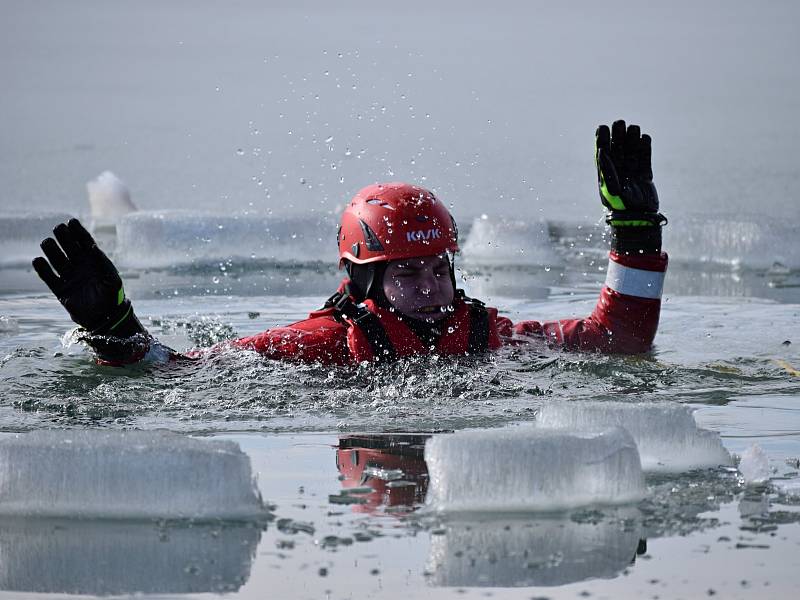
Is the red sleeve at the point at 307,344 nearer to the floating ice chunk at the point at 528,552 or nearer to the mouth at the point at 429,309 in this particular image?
the mouth at the point at 429,309

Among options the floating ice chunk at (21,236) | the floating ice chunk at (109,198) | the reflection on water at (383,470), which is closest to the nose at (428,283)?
the reflection on water at (383,470)

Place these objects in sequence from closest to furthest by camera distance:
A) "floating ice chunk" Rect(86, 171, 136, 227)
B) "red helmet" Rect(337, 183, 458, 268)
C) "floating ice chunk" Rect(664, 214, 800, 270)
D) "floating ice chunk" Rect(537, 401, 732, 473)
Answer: "floating ice chunk" Rect(537, 401, 732, 473), "red helmet" Rect(337, 183, 458, 268), "floating ice chunk" Rect(664, 214, 800, 270), "floating ice chunk" Rect(86, 171, 136, 227)

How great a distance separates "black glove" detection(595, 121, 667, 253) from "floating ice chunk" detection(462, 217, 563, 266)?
405 cm

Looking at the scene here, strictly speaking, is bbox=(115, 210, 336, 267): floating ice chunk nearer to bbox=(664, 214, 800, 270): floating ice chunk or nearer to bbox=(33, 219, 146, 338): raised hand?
bbox=(664, 214, 800, 270): floating ice chunk

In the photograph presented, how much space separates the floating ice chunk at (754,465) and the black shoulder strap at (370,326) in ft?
5.94

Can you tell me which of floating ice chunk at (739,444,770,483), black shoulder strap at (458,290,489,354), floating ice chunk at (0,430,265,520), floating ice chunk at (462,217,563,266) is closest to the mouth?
black shoulder strap at (458,290,489,354)

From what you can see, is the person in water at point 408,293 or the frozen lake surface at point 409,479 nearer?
the frozen lake surface at point 409,479

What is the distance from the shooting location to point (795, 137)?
14.9 metres

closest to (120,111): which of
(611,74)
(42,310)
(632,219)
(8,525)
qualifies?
(611,74)

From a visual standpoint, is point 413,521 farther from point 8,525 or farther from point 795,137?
point 795,137

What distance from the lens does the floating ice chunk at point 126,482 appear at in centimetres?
361

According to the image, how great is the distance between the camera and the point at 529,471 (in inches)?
144

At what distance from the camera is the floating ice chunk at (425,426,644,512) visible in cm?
362

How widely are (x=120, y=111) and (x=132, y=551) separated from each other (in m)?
15.7
